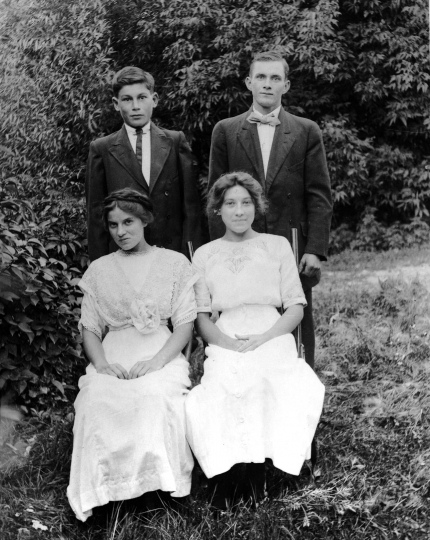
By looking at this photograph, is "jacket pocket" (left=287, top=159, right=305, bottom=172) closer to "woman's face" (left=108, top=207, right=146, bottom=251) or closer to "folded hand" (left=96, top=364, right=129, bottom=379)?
"woman's face" (left=108, top=207, right=146, bottom=251)

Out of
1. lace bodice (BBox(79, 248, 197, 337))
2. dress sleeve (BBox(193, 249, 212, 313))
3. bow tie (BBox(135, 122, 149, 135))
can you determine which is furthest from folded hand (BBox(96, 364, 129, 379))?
bow tie (BBox(135, 122, 149, 135))

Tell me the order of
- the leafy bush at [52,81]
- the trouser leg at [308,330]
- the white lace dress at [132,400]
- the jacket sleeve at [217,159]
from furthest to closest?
the leafy bush at [52,81] < the trouser leg at [308,330] < the jacket sleeve at [217,159] < the white lace dress at [132,400]

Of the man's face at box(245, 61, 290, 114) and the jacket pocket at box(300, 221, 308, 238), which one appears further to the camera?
the jacket pocket at box(300, 221, 308, 238)

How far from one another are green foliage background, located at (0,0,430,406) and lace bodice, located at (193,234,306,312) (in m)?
1.03

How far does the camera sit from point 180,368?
290 cm

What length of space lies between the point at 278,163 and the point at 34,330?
1.66 meters

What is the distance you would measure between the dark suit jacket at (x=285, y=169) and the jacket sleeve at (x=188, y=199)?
93mm

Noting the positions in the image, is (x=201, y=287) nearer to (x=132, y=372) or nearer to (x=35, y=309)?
(x=132, y=372)

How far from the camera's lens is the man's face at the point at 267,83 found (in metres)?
3.27

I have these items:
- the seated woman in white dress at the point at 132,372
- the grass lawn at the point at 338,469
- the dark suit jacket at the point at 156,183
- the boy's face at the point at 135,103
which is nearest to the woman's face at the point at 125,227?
the seated woman in white dress at the point at 132,372

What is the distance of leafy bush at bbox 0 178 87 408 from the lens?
355 cm

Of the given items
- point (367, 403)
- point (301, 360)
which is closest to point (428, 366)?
point (367, 403)

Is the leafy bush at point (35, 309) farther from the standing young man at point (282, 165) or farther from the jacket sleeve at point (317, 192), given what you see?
the jacket sleeve at point (317, 192)

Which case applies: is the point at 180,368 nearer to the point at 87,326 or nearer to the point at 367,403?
the point at 87,326
